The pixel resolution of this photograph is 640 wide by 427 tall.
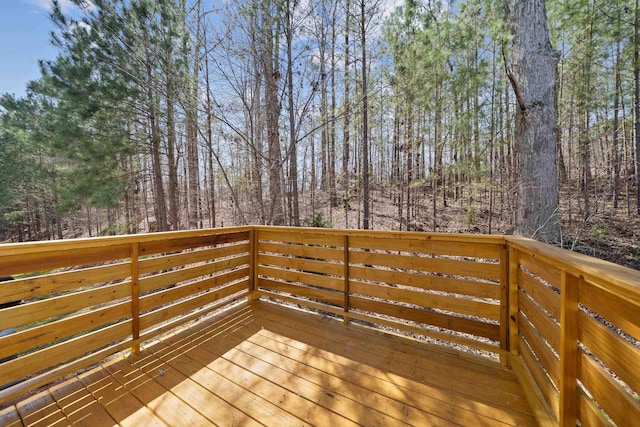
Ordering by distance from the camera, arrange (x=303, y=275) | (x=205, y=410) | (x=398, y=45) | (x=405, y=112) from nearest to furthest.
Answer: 1. (x=205, y=410)
2. (x=303, y=275)
3. (x=398, y=45)
4. (x=405, y=112)

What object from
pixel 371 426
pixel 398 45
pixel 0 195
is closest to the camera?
pixel 371 426

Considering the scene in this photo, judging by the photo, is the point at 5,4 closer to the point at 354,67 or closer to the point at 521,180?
the point at 354,67

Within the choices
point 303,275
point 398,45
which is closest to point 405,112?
point 398,45

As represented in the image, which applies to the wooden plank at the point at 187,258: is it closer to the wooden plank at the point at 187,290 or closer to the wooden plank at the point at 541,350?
the wooden plank at the point at 187,290

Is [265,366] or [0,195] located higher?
[0,195]

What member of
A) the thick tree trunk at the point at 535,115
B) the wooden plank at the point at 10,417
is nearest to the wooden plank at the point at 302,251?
the wooden plank at the point at 10,417

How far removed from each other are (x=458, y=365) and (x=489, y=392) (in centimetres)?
28

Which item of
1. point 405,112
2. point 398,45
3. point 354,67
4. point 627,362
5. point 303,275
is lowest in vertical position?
point 303,275

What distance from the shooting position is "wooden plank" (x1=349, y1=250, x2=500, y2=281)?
6.15 feet

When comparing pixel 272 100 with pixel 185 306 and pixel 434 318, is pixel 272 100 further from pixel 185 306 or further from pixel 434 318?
pixel 434 318

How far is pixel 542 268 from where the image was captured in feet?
4.54

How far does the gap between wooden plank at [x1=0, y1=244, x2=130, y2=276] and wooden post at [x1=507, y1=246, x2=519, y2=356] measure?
2.84 meters

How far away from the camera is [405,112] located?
7.15m

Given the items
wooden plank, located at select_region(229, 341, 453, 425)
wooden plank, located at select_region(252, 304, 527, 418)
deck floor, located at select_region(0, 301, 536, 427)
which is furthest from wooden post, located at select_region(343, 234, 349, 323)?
wooden plank, located at select_region(229, 341, 453, 425)
